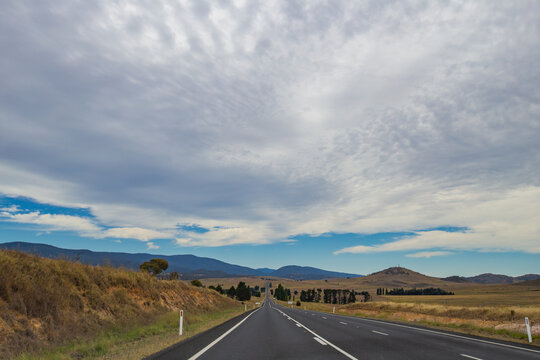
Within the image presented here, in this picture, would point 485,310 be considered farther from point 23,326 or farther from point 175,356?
point 23,326

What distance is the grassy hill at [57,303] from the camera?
10602 mm

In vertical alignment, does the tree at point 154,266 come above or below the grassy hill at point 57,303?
above

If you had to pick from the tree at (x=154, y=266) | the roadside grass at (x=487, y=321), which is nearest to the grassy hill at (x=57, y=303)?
the roadside grass at (x=487, y=321)

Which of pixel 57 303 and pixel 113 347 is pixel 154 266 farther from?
pixel 113 347

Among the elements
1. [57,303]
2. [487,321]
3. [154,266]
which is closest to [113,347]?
[57,303]

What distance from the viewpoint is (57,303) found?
13367 mm

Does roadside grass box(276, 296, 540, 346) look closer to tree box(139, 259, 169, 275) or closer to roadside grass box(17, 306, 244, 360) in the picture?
roadside grass box(17, 306, 244, 360)

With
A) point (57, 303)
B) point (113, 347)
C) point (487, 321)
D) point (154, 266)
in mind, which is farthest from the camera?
point (154, 266)

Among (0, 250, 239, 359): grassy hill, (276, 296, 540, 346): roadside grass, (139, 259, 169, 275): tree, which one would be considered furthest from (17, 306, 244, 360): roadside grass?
(139, 259, 169, 275): tree

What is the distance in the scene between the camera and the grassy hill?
10602 mm

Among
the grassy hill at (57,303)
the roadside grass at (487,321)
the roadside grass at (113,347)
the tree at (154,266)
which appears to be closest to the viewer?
the roadside grass at (113,347)

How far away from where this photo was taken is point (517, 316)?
22672 millimetres

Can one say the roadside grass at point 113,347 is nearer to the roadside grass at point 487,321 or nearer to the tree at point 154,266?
the roadside grass at point 487,321

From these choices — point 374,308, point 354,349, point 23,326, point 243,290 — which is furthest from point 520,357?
point 243,290
